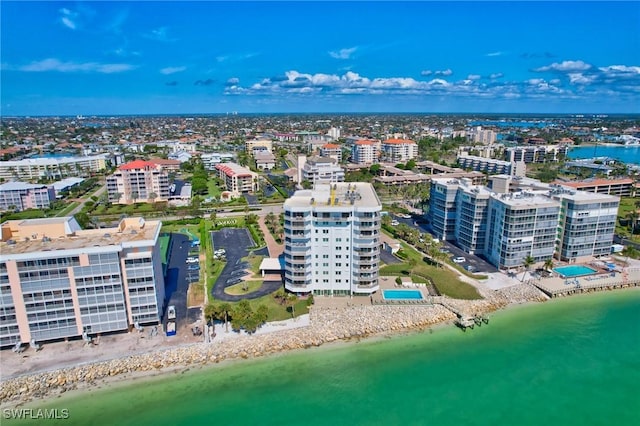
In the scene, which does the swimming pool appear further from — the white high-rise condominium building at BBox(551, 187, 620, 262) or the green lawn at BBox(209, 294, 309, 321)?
the green lawn at BBox(209, 294, 309, 321)

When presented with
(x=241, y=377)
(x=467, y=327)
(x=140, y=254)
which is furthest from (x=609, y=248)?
(x=140, y=254)

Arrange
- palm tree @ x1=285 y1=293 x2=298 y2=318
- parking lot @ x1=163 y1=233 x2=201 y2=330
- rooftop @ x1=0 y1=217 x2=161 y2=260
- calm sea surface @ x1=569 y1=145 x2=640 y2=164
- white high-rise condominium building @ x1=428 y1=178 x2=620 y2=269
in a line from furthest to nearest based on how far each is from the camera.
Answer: calm sea surface @ x1=569 y1=145 x2=640 y2=164, white high-rise condominium building @ x1=428 y1=178 x2=620 y2=269, palm tree @ x1=285 y1=293 x2=298 y2=318, parking lot @ x1=163 y1=233 x2=201 y2=330, rooftop @ x1=0 y1=217 x2=161 y2=260

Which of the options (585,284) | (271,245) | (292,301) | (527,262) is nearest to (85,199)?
(271,245)

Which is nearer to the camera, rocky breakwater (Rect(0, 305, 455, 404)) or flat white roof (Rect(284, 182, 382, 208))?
rocky breakwater (Rect(0, 305, 455, 404))

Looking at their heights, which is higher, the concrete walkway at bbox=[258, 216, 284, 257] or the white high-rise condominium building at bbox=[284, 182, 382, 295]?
the white high-rise condominium building at bbox=[284, 182, 382, 295]

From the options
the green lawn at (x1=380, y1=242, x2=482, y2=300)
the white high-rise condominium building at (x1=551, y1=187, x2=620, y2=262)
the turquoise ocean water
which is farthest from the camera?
the white high-rise condominium building at (x1=551, y1=187, x2=620, y2=262)

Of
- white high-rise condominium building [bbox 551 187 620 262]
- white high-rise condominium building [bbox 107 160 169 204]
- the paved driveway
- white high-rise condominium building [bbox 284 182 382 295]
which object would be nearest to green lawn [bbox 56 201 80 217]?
white high-rise condominium building [bbox 107 160 169 204]
